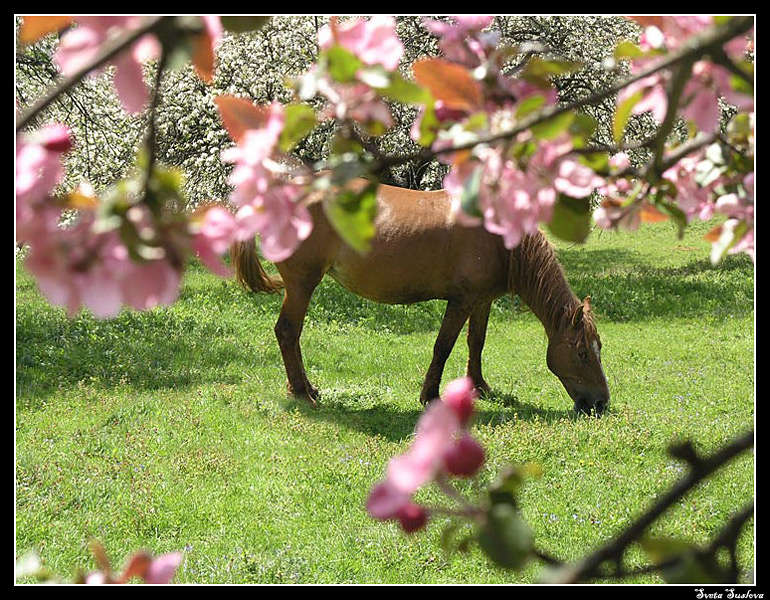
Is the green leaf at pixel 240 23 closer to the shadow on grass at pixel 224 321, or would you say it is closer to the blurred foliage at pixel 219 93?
the shadow on grass at pixel 224 321

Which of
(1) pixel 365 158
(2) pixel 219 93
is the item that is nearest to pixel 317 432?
(1) pixel 365 158

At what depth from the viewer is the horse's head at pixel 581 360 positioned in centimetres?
639

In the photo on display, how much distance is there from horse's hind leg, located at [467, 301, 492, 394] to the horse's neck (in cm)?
70

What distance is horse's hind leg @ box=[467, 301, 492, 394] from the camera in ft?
23.9

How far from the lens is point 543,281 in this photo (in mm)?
6566

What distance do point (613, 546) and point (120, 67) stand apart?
68cm

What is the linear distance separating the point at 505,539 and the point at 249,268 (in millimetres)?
6340

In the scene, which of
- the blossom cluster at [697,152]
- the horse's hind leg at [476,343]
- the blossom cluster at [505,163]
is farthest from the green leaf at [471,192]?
the horse's hind leg at [476,343]

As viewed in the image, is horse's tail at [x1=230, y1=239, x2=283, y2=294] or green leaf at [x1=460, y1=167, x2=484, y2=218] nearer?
green leaf at [x1=460, y1=167, x2=484, y2=218]

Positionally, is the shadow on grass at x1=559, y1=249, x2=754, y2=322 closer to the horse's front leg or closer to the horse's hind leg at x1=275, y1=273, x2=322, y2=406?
the horse's front leg


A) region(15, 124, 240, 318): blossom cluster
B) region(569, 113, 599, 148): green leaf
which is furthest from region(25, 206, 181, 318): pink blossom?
region(569, 113, 599, 148): green leaf

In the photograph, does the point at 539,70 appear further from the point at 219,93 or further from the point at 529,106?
the point at 219,93

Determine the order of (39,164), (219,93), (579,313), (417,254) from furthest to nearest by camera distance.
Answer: (219,93) < (417,254) < (579,313) < (39,164)
